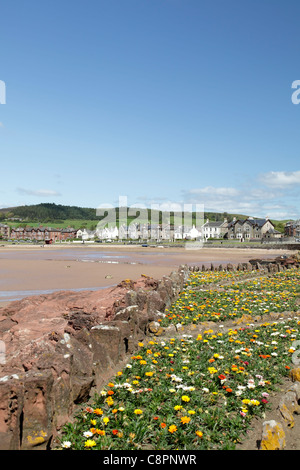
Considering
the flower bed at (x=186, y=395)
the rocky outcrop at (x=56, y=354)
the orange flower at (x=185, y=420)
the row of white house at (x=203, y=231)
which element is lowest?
the flower bed at (x=186, y=395)

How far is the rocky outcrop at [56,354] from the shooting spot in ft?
14.3

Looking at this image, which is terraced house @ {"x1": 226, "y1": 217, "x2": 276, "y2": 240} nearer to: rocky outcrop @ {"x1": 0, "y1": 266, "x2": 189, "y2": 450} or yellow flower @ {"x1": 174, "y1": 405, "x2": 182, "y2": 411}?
rocky outcrop @ {"x1": 0, "y1": 266, "x2": 189, "y2": 450}

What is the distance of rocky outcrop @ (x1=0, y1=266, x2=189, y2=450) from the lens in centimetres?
434

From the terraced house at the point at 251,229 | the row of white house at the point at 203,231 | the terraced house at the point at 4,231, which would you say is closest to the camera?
the terraced house at the point at 251,229

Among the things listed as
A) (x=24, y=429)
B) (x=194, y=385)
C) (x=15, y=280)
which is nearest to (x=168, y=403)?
(x=194, y=385)

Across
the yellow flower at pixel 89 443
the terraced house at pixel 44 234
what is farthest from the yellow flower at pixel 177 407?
the terraced house at pixel 44 234

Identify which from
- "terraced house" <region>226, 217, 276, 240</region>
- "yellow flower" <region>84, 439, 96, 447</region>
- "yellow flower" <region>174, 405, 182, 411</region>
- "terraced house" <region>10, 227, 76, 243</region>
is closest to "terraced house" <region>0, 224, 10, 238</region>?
"terraced house" <region>10, 227, 76, 243</region>

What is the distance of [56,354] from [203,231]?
5959 inches

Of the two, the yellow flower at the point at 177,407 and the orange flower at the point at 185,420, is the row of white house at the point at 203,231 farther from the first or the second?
the orange flower at the point at 185,420

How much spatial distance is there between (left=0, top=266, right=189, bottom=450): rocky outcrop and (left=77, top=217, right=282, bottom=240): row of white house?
123 metres

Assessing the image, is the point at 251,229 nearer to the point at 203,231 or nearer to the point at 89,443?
the point at 203,231

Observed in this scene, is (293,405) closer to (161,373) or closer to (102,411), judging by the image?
(161,373)

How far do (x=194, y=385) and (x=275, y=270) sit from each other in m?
20.9

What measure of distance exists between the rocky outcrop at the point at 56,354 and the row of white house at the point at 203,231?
12346 cm
